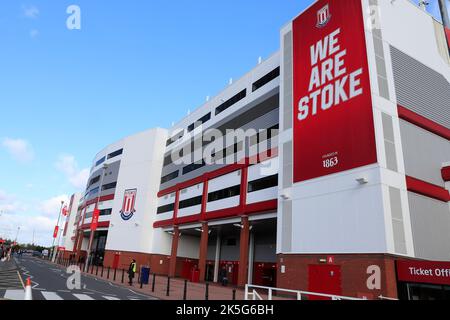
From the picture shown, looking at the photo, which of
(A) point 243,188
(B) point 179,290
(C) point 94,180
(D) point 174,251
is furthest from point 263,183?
(C) point 94,180

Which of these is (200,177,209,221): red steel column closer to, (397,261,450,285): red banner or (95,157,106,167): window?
(397,261,450,285): red banner

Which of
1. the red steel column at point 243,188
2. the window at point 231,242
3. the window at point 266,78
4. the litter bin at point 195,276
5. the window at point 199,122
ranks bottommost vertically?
the litter bin at point 195,276

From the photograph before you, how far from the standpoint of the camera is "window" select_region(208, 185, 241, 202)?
109ft

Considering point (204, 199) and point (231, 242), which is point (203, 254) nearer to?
point (231, 242)

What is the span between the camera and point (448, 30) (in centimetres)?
2859

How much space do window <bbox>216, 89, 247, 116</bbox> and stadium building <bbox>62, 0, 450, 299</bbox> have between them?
0.35 metres

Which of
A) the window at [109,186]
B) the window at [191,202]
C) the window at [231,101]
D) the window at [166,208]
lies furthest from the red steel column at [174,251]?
the window at [109,186]

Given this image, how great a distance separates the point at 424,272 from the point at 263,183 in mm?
19635

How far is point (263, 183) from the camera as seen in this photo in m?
29.8

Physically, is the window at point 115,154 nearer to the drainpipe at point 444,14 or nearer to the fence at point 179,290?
the fence at point 179,290

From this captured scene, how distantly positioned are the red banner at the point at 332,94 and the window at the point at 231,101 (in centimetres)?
990

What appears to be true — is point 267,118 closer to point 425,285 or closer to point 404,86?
point 404,86

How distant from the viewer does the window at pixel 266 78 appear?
31638 millimetres
